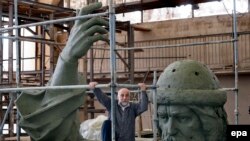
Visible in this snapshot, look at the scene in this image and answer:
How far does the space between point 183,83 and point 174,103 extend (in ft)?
0.89

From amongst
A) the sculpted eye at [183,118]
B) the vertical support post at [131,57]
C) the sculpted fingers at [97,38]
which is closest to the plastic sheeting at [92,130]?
the sculpted eye at [183,118]

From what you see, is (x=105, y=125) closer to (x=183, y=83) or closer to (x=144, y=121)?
(x=183, y=83)

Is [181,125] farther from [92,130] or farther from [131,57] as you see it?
[131,57]

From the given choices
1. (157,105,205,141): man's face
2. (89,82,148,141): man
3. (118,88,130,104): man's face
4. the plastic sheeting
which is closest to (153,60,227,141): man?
(157,105,205,141): man's face

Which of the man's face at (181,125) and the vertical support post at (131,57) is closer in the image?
the man's face at (181,125)

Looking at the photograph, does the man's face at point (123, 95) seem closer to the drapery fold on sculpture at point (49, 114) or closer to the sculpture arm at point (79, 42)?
the sculpture arm at point (79, 42)

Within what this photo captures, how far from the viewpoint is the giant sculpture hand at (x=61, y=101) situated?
5531 mm

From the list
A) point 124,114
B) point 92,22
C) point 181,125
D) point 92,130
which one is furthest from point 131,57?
point 124,114

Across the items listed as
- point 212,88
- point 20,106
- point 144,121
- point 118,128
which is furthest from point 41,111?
point 144,121

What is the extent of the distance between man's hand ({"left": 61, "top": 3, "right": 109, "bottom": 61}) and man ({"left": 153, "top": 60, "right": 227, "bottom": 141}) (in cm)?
106

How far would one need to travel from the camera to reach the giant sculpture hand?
553 cm

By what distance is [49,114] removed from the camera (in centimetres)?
578

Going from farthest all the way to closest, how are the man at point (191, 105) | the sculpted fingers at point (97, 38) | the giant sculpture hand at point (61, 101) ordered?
the man at point (191, 105), the giant sculpture hand at point (61, 101), the sculpted fingers at point (97, 38)

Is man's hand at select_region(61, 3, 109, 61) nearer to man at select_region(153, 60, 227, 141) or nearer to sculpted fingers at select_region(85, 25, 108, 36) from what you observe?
sculpted fingers at select_region(85, 25, 108, 36)
